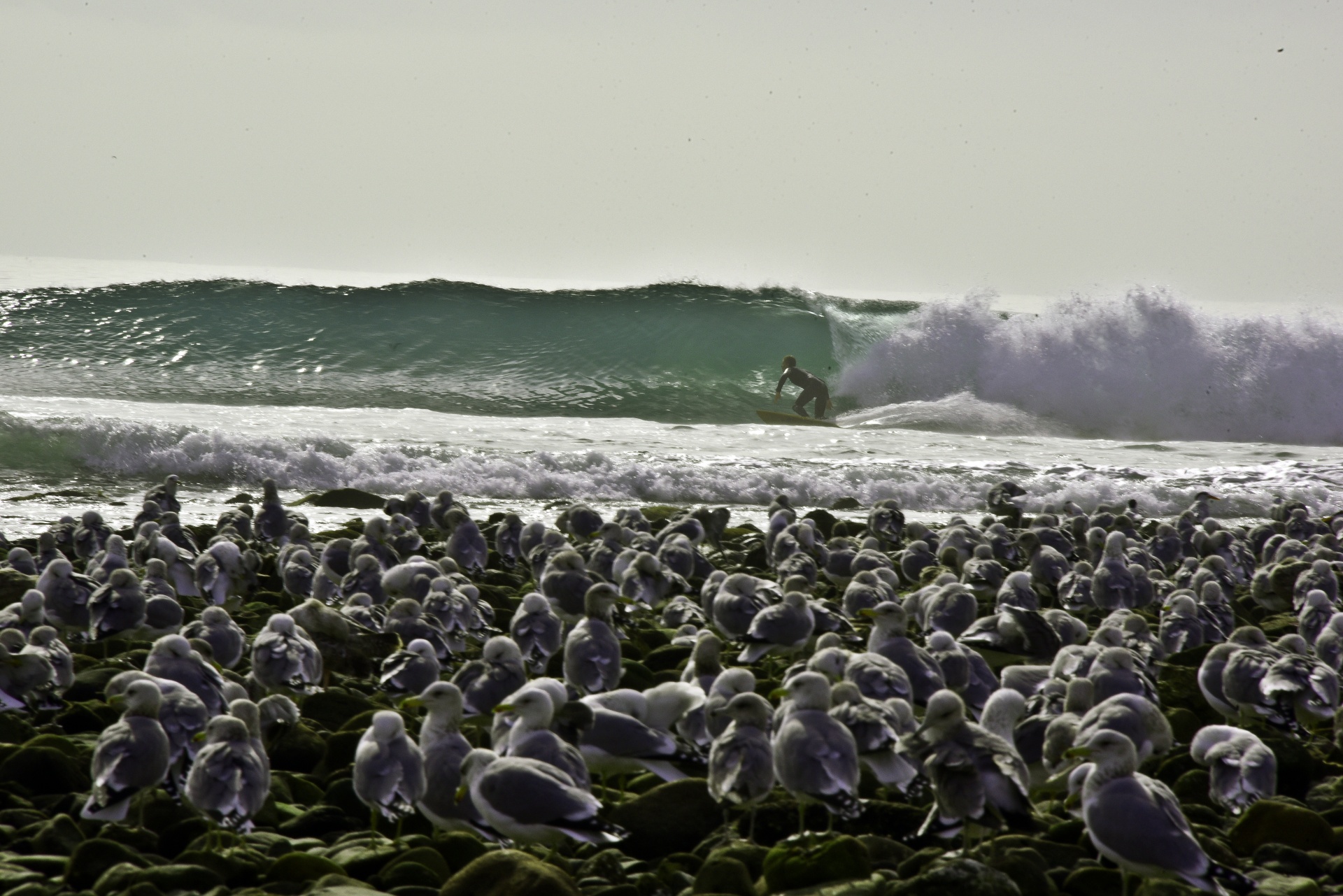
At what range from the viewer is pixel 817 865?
4.49m

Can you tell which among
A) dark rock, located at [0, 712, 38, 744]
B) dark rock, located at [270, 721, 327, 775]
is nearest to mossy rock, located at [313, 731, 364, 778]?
dark rock, located at [270, 721, 327, 775]

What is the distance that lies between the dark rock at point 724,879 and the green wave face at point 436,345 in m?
29.4

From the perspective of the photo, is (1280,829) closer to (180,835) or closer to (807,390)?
(180,835)

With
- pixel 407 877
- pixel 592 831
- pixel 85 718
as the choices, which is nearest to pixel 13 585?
pixel 85 718

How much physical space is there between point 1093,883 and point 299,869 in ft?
9.92

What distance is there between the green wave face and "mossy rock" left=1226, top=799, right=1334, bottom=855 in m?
28.8

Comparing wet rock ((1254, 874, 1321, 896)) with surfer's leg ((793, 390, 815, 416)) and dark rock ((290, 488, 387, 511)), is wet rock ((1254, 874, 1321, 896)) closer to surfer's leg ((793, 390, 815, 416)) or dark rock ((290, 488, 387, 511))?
dark rock ((290, 488, 387, 511))

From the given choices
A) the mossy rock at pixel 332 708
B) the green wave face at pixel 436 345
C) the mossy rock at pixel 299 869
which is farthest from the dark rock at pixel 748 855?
the green wave face at pixel 436 345

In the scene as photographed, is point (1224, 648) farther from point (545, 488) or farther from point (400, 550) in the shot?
point (545, 488)

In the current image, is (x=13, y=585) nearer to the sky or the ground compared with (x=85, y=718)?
nearer to the sky

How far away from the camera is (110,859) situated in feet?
14.8

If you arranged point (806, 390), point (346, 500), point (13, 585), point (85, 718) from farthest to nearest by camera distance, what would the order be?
point (806, 390), point (346, 500), point (13, 585), point (85, 718)

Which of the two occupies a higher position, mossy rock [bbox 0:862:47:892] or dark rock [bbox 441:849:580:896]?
dark rock [bbox 441:849:580:896]

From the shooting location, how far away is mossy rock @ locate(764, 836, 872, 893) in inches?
176
